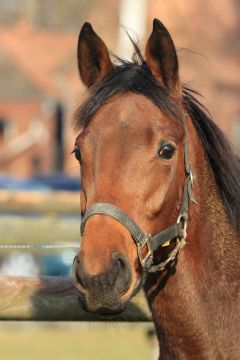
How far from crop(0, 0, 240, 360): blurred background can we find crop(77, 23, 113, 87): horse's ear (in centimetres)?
21

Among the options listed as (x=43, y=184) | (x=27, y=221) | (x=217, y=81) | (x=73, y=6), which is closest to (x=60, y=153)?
(x=73, y=6)

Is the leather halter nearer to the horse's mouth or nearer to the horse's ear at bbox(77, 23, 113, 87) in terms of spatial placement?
the horse's mouth

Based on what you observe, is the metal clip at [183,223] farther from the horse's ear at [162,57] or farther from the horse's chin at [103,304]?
the horse's ear at [162,57]

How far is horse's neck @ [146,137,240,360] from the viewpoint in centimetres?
391

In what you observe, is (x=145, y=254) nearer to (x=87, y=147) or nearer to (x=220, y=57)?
(x=87, y=147)

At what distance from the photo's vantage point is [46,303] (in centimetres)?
493

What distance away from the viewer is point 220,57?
31453 mm

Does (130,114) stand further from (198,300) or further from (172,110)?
Answer: (198,300)

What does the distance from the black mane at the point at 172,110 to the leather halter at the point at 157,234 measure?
0.67ft

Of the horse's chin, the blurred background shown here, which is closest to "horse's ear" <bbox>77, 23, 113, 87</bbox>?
the blurred background

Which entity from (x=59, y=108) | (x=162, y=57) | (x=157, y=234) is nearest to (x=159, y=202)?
(x=157, y=234)

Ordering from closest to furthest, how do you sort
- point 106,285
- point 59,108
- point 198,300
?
point 106,285 → point 198,300 → point 59,108

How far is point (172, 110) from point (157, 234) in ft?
1.85

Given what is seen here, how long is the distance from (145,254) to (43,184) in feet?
39.8
